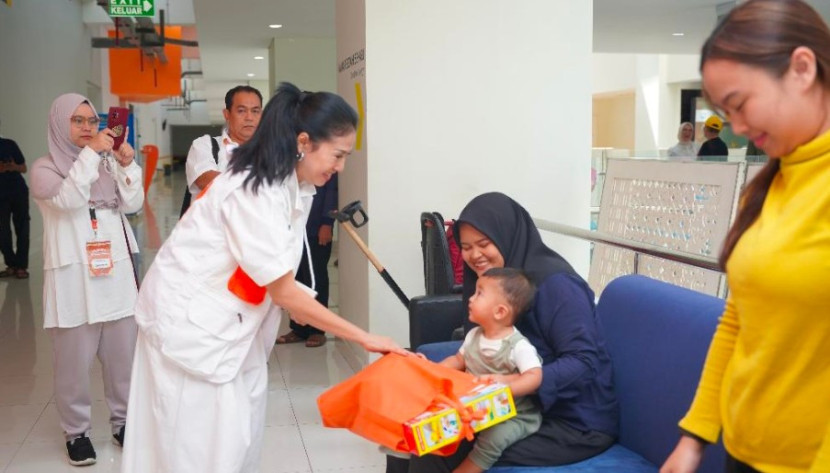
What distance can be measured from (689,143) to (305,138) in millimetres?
9205

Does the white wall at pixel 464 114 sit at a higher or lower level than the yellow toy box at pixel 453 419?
higher

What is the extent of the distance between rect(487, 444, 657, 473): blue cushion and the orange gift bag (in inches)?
10.7

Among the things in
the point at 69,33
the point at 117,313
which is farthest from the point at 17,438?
the point at 69,33

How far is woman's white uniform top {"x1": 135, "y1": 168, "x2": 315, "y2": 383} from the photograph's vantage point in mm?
2271

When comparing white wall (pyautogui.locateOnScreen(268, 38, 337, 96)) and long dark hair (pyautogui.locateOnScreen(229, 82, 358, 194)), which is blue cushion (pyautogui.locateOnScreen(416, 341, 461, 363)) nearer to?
long dark hair (pyautogui.locateOnScreen(229, 82, 358, 194))

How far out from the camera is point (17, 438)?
4.33 m

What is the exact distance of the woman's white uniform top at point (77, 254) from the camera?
3857mm

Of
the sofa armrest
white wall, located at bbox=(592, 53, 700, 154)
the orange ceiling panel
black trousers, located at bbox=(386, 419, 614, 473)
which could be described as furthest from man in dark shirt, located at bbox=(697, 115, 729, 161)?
the orange ceiling panel

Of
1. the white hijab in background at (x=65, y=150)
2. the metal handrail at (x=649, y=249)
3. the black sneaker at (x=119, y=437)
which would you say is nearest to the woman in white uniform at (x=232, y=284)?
the metal handrail at (x=649, y=249)

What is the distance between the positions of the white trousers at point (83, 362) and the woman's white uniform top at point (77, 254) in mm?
84

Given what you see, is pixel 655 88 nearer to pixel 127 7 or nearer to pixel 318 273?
pixel 127 7

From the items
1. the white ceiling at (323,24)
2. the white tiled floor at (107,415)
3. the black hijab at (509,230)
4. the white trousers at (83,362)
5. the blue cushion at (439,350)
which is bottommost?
the white tiled floor at (107,415)

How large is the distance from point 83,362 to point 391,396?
7.55 ft

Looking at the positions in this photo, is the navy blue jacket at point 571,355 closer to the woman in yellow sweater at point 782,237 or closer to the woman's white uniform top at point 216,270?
the woman's white uniform top at point 216,270
